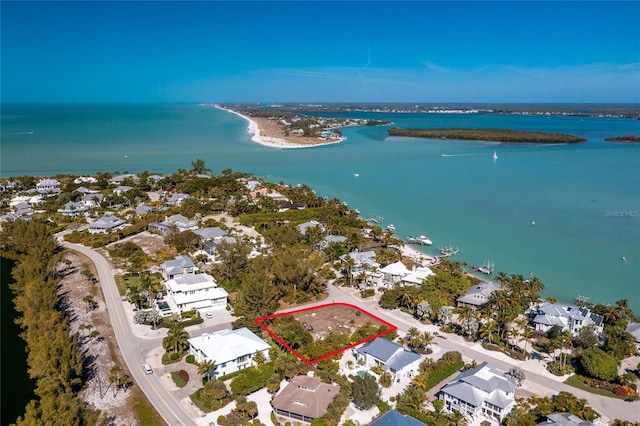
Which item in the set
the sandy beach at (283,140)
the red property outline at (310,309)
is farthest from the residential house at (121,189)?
the sandy beach at (283,140)

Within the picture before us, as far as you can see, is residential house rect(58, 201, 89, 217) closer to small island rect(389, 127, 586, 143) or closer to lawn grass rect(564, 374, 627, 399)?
lawn grass rect(564, 374, 627, 399)

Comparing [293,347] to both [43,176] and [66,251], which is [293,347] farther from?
[43,176]

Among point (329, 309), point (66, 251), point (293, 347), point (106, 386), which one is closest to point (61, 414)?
point (106, 386)

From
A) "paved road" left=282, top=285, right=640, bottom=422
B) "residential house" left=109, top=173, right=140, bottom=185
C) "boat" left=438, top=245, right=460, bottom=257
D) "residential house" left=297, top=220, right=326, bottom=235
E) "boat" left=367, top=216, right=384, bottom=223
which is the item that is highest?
"residential house" left=109, top=173, right=140, bottom=185

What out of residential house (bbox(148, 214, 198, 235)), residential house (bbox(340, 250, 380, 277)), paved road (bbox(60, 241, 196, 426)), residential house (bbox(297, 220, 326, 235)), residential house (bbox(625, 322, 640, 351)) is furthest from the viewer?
residential house (bbox(148, 214, 198, 235))

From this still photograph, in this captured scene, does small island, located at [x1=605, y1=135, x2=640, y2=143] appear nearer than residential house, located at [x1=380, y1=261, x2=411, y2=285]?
No

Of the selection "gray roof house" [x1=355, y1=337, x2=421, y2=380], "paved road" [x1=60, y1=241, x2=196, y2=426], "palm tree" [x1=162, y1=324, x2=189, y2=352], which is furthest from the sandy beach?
"gray roof house" [x1=355, y1=337, x2=421, y2=380]

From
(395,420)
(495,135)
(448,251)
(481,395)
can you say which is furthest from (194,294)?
(495,135)

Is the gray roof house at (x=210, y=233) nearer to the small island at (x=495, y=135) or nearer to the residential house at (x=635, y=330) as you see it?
the residential house at (x=635, y=330)
